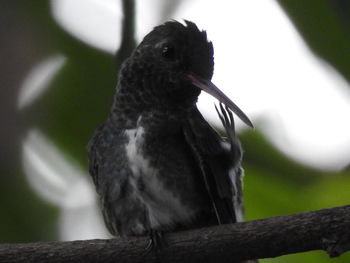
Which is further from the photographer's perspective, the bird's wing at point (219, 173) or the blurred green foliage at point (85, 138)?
the bird's wing at point (219, 173)

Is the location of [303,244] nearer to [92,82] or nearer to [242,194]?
[242,194]

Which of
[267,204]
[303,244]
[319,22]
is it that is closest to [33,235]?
[267,204]

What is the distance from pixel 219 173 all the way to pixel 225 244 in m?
0.65

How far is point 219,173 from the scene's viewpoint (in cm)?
365

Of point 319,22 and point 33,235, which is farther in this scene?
point 33,235

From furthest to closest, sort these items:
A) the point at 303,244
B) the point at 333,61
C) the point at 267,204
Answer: the point at 267,204, the point at 333,61, the point at 303,244

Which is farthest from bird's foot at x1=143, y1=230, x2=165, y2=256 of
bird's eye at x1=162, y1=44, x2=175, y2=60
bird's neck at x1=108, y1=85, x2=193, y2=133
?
bird's eye at x1=162, y1=44, x2=175, y2=60

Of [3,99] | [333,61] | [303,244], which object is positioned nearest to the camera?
[303,244]

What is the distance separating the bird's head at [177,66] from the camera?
389 cm

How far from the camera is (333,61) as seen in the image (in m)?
3.07

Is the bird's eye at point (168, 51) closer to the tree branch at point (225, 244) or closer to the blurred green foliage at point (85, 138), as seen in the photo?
the blurred green foliage at point (85, 138)

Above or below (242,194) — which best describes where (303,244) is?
below

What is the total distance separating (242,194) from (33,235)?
0.93 m

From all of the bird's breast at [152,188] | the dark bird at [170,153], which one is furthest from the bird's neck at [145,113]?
the bird's breast at [152,188]
